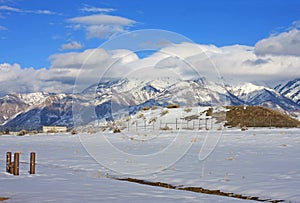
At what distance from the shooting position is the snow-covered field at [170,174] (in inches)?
607

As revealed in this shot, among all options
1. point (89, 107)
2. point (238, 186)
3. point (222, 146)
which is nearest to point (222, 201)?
point (238, 186)

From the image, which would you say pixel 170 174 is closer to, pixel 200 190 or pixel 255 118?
pixel 200 190

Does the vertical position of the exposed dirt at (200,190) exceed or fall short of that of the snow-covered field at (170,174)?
it falls short

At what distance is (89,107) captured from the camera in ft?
81.4

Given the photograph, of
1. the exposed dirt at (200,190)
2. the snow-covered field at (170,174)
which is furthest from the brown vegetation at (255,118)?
the exposed dirt at (200,190)

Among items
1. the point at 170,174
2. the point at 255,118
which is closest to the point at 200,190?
the point at 170,174

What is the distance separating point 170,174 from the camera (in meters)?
21.8

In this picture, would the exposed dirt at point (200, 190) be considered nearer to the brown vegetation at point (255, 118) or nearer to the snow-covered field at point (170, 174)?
the snow-covered field at point (170, 174)

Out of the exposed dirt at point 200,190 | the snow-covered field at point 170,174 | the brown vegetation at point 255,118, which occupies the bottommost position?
the exposed dirt at point 200,190

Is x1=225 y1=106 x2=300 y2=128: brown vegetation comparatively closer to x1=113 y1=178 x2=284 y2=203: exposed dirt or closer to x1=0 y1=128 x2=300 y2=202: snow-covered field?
x1=0 y1=128 x2=300 y2=202: snow-covered field

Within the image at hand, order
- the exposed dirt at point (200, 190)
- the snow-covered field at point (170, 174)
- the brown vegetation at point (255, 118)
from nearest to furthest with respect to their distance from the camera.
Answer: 1. the snow-covered field at point (170, 174)
2. the exposed dirt at point (200, 190)
3. the brown vegetation at point (255, 118)

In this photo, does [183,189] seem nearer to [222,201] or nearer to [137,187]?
[137,187]

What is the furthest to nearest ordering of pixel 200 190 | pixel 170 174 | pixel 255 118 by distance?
pixel 255 118, pixel 170 174, pixel 200 190

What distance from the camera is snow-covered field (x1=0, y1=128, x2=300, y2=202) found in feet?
50.6
